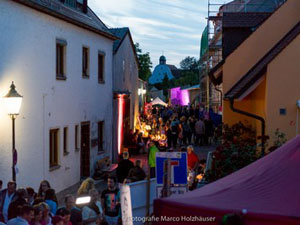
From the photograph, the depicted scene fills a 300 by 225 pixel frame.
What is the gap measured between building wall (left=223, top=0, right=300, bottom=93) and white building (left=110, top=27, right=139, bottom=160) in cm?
849

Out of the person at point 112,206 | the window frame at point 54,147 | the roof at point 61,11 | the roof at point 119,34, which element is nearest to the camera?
the person at point 112,206

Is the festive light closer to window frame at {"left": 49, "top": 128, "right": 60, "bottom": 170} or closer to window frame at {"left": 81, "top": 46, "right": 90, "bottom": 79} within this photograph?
window frame at {"left": 81, "top": 46, "right": 90, "bottom": 79}

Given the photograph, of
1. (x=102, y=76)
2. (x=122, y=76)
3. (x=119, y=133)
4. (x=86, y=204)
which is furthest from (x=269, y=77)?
(x=122, y=76)

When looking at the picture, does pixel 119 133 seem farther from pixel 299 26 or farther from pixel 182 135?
pixel 299 26

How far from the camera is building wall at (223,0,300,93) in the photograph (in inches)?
639

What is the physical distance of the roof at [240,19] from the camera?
19016mm

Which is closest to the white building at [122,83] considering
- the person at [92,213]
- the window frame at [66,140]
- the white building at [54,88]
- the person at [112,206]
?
the white building at [54,88]

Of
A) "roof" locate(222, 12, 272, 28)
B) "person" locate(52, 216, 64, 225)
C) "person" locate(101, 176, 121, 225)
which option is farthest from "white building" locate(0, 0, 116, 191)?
"person" locate(52, 216, 64, 225)

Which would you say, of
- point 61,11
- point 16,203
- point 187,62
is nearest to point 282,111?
point 16,203

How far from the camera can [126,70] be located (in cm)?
2938

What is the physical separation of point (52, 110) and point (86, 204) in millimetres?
7795

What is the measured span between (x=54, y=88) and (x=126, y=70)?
40.2 feet

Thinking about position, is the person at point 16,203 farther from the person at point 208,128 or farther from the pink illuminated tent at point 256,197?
the person at point 208,128

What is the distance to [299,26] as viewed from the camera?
13.8 m
